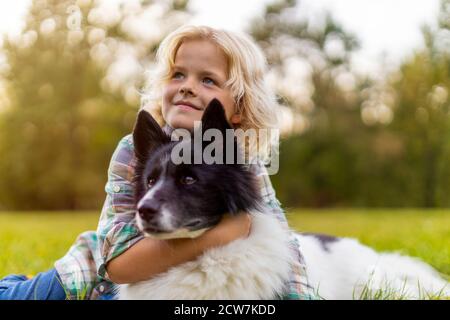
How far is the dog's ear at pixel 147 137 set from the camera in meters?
2.86

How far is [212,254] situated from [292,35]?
2061 cm

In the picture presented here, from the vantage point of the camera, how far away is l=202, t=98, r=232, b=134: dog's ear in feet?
8.57

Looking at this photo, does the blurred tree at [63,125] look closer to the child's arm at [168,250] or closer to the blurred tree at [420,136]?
the blurred tree at [420,136]

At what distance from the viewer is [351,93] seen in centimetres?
2286

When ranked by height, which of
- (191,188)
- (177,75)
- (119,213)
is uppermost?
(177,75)

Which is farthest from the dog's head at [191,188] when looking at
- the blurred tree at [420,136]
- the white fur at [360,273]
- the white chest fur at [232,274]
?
the blurred tree at [420,136]

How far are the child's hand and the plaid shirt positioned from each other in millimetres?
383

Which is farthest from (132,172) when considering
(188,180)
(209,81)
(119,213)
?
(209,81)

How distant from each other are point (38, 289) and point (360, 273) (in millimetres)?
2299

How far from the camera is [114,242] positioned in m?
2.85

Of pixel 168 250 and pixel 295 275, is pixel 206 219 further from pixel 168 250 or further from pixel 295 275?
pixel 295 275

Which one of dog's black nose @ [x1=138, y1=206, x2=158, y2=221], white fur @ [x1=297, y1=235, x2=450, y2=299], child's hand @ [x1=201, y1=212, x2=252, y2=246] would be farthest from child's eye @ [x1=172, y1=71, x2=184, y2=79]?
white fur @ [x1=297, y1=235, x2=450, y2=299]

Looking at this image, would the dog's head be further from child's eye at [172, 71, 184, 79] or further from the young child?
child's eye at [172, 71, 184, 79]
